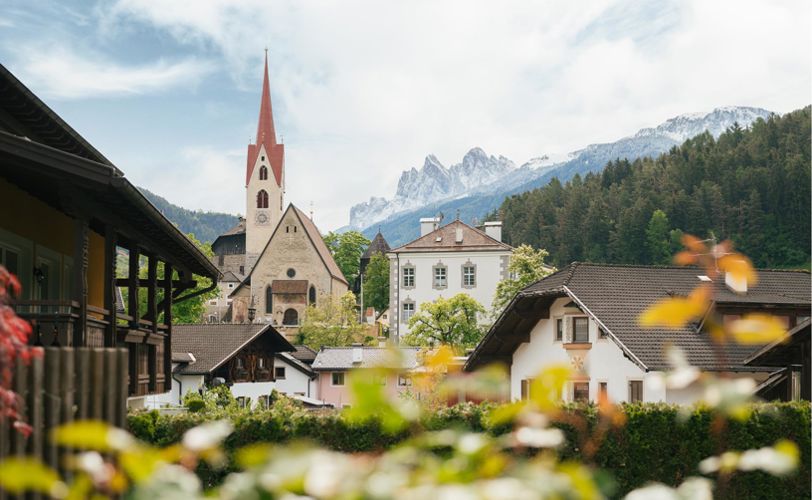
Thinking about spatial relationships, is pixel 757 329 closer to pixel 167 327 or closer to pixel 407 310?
pixel 167 327

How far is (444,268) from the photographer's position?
61531 mm

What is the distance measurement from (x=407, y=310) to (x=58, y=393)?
56.3 m

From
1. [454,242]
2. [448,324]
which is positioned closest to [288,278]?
[454,242]

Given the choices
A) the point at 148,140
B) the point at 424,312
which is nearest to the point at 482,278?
the point at 424,312

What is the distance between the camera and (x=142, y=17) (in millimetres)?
27391

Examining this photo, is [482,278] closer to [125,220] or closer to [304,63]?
[304,63]

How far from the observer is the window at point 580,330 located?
27.8 metres

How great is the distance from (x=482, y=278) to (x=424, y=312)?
610cm

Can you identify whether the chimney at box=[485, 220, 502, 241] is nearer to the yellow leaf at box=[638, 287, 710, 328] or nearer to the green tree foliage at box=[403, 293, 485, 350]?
the green tree foliage at box=[403, 293, 485, 350]

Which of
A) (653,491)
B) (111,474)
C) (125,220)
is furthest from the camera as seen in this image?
(125,220)

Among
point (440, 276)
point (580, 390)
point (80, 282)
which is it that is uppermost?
point (440, 276)

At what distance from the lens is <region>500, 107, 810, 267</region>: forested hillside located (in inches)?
4031

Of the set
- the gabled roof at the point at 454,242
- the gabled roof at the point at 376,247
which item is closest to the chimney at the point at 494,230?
the gabled roof at the point at 454,242

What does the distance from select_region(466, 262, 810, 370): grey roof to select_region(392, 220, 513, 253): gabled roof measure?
96.6 ft
